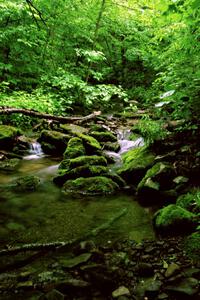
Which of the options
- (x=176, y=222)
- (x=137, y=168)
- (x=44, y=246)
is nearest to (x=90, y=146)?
(x=137, y=168)

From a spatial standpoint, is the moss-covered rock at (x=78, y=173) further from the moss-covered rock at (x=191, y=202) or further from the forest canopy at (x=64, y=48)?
the forest canopy at (x=64, y=48)

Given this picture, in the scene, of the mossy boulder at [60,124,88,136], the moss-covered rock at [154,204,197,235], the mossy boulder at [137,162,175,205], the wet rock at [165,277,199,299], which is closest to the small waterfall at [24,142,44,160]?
A: the mossy boulder at [60,124,88,136]

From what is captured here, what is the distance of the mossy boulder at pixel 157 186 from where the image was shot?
231 inches

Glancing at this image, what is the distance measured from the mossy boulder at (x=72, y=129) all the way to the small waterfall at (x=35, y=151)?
1316 millimetres

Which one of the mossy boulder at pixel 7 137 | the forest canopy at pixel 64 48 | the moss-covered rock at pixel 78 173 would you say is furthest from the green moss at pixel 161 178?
the mossy boulder at pixel 7 137

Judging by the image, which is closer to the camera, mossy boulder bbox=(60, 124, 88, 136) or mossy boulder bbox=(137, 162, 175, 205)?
mossy boulder bbox=(137, 162, 175, 205)

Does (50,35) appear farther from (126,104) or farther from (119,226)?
(119,226)

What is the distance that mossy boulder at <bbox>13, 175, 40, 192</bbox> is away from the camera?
22.1ft

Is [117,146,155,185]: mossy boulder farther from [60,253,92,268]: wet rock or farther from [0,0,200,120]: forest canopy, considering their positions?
[60,253,92,268]: wet rock

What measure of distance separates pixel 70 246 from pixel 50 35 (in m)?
14.1

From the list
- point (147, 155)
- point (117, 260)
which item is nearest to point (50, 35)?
point (147, 155)

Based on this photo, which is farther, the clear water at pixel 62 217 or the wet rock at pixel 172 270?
the clear water at pixel 62 217

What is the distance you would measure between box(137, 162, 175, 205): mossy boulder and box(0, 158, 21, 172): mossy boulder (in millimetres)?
4011

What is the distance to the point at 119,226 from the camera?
4754mm
